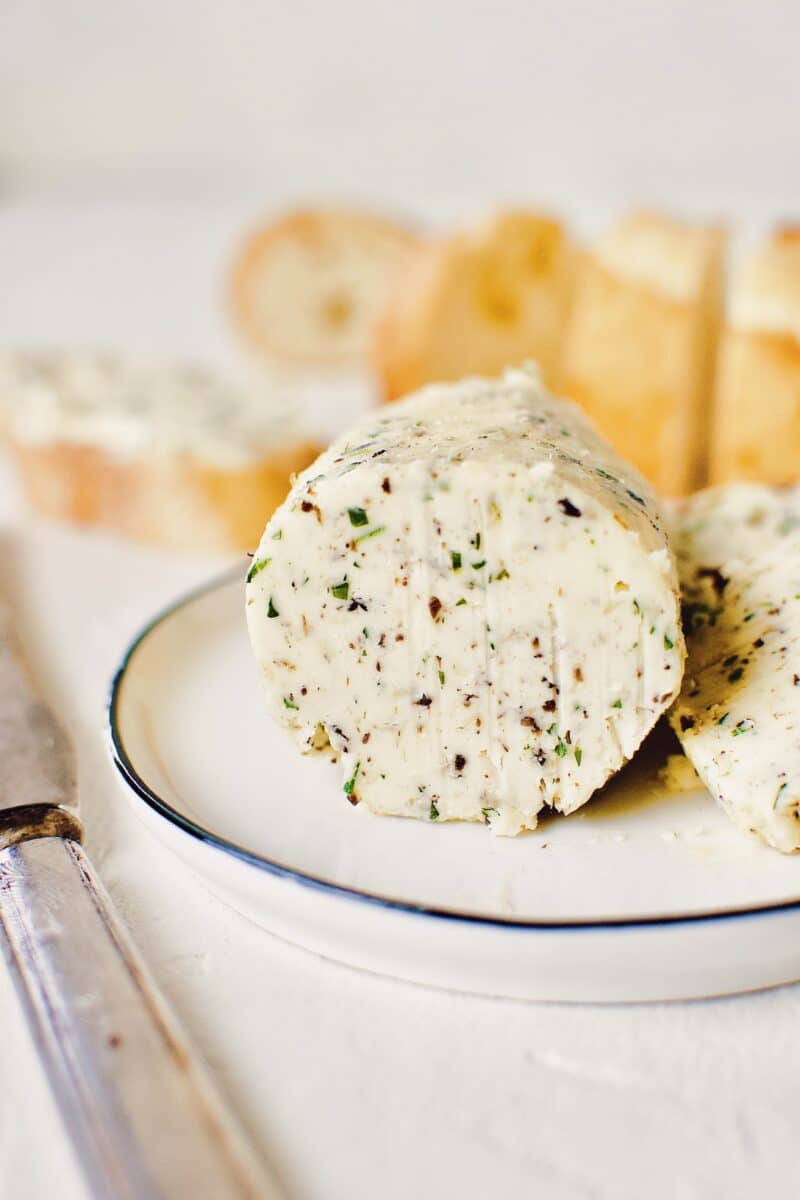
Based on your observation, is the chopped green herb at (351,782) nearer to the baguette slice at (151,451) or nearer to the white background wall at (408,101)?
the baguette slice at (151,451)

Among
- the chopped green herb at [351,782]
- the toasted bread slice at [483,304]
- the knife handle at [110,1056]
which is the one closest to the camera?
the knife handle at [110,1056]

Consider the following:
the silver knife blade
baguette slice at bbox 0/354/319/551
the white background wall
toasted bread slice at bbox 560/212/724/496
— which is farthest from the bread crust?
the white background wall

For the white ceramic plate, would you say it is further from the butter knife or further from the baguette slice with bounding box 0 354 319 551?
the baguette slice with bounding box 0 354 319 551

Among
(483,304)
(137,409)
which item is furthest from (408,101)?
(137,409)

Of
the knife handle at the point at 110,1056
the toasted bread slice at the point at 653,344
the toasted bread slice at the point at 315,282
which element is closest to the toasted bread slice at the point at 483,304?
the toasted bread slice at the point at 653,344

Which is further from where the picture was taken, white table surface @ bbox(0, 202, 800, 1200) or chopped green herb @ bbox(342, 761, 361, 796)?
chopped green herb @ bbox(342, 761, 361, 796)

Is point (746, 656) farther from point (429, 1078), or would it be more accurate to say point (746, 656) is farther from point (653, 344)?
point (653, 344)

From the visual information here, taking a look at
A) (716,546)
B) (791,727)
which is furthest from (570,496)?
(716,546)
